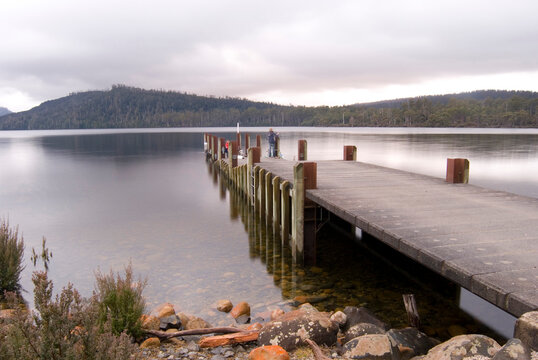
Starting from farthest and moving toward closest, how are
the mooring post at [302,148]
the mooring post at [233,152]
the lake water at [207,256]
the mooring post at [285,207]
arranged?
1. the mooring post at [233,152]
2. the mooring post at [302,148]
3. the mooring post at [285,207]
4. the lake water at [207,256]

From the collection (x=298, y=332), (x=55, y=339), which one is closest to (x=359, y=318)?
(x=298, y=332)

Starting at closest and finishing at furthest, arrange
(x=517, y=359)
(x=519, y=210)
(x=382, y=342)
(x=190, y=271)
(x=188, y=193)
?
1. (x=517, y=359)
2. (x=382, y=342)
3. (x=519, y=210)
4. (x=190, y=271)
5. (x=188, y=193)

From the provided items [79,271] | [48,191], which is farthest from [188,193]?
[79,271]

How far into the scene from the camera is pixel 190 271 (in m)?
10.6

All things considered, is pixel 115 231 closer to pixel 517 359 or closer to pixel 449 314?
pixel 449 314

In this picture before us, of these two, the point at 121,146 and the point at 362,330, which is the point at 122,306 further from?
the point at 121,146

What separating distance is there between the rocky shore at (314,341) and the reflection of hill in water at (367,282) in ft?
6.24

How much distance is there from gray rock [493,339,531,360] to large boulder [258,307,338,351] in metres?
2.62

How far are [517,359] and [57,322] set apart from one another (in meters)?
3.67

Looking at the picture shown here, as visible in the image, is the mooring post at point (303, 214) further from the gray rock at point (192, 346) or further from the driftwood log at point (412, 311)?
the gray rock at point (192, 346)

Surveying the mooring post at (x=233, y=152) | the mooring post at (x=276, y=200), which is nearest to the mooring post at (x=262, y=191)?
the mooring post at (x=276, y=200)

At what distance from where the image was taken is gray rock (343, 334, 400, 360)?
15.5ft

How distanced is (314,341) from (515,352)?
8.97 ft

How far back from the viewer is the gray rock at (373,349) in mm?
4734
